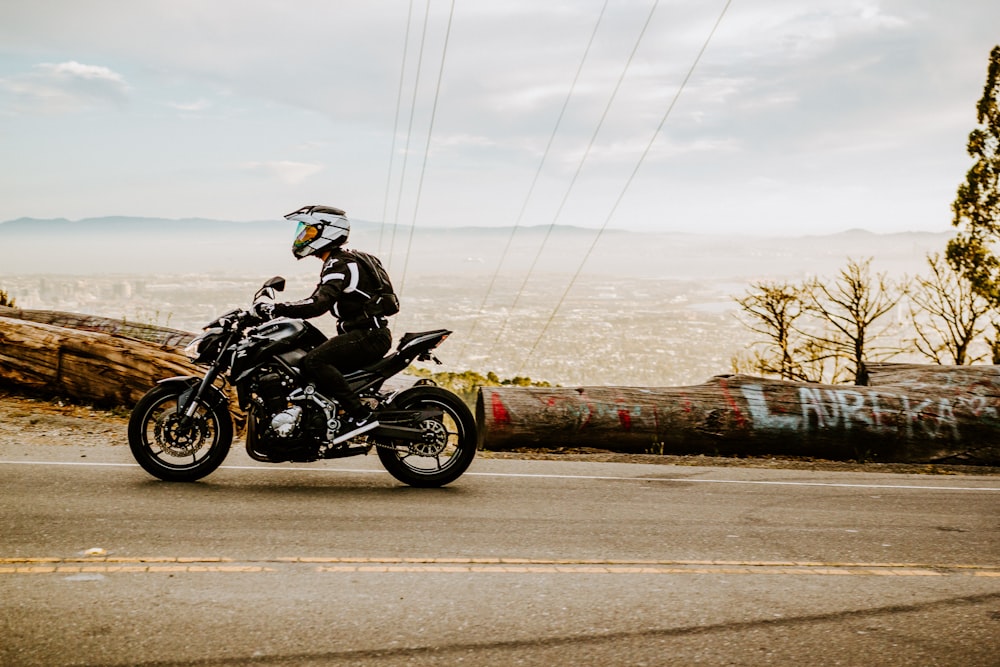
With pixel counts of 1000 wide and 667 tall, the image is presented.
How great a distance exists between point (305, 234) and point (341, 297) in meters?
0.61

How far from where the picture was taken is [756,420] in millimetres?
10766

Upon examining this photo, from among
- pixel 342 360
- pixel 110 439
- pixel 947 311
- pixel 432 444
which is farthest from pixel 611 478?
pixel 947 311

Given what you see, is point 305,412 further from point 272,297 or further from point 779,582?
point 779,582

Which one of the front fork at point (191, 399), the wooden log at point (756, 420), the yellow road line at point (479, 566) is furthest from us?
the wooden log at point (756, 420)

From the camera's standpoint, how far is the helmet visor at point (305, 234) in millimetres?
7102

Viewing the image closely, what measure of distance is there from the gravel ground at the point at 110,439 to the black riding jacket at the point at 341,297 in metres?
2.96

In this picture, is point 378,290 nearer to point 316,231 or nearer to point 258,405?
point 316,231

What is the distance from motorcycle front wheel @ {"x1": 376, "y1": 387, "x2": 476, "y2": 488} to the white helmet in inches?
55.6

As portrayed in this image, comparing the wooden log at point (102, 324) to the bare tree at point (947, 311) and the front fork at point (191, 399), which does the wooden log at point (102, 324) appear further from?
the bare tree at point (947, 311)

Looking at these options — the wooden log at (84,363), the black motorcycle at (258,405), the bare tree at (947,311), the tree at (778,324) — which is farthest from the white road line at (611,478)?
the bare tree at (947,311)

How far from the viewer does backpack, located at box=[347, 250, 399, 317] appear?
281 inches

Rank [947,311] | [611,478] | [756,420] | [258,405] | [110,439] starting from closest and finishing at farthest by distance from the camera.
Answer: [258,405]
[611,478]
[110,439]
[756,420]
[947,311]

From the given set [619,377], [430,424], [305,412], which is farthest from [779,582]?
[619,377]

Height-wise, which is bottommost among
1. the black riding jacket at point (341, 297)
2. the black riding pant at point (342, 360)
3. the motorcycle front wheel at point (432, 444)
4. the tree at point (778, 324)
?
the motorcycle front wheel at point (432, 444)
